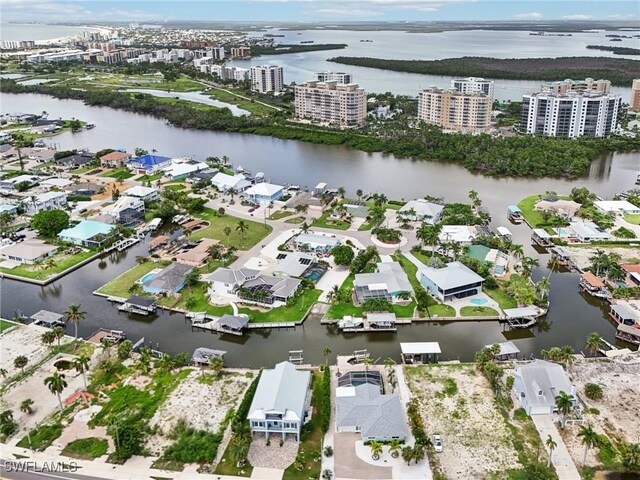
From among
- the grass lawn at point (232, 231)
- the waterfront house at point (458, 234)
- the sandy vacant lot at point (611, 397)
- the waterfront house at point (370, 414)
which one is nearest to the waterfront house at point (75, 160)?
the grass lawn at point (232, 231)

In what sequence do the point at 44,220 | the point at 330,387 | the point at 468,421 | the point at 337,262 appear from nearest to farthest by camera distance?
the point at 468,421, the point at 330,387, the point at 337,262, the point at 44,220

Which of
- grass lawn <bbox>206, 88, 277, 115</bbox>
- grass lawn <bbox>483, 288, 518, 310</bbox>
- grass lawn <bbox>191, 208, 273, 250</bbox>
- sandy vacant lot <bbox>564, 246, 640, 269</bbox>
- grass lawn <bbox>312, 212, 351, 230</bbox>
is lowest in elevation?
grass lawn <bbox>483, 288, 518, 310</bbox>

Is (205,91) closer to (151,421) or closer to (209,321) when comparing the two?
(209,321)

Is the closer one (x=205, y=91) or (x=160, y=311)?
(x=160, y=311)

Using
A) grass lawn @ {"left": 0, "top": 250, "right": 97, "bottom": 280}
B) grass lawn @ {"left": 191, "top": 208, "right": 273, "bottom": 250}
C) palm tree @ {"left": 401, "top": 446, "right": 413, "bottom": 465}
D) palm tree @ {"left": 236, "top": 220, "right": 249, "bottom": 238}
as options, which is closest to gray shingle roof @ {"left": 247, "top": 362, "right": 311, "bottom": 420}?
palm tree @ {"left": 401, "top": 446, "right": 413, "bottom": 465}

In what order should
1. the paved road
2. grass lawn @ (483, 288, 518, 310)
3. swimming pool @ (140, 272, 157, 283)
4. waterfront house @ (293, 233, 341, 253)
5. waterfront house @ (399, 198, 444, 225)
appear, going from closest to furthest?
1. the paved road
2. grass lawn @ (483, 288, 518, 310)
3. swimming pool @ (140, 272, 157, 283)
4. waterfront house @ (293, 233, 341, 253)
5. waterfront house @ (399, 198, 444, 225)

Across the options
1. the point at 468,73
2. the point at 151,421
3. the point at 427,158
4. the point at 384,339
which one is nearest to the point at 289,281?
the point at 384,339

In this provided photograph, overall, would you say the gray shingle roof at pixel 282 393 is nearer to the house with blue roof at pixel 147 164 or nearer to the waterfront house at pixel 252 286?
the waterfront house at pixel 252 286

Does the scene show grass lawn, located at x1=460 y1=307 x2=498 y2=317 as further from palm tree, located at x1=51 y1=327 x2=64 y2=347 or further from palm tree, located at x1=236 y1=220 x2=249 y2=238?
palm tree, located at x1=51 y1=327 x2=64 y2=347
